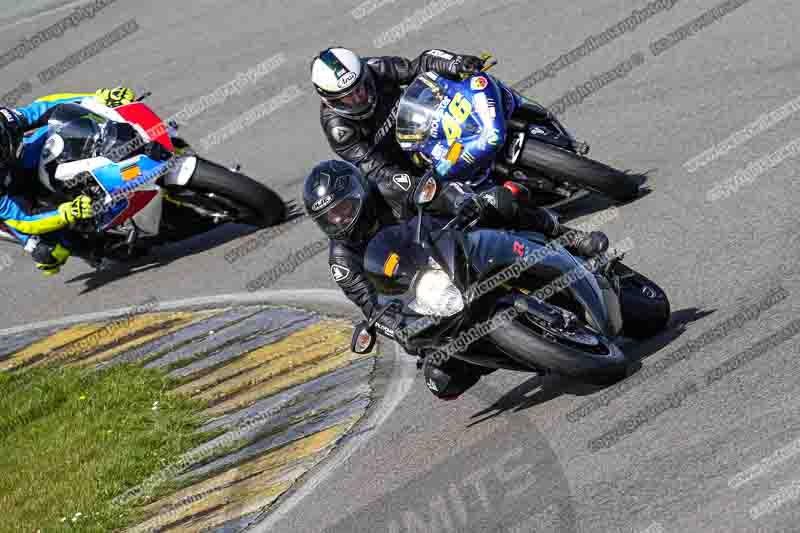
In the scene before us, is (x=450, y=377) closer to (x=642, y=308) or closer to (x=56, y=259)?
(x=642, y=308)

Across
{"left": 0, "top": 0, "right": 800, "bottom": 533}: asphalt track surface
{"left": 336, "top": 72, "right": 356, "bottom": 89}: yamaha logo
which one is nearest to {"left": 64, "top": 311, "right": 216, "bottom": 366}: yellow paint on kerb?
{"left": 0, "top": 0, "right": 800, "bottom": 533}: asphalt track surface

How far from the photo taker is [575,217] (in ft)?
31.0

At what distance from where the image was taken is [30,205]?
11.3m

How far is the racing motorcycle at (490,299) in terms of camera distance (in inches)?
243

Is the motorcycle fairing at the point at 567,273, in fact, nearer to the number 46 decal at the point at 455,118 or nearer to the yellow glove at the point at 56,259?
the number 46 decal at the point at 455,118

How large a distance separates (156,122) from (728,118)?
5.35 m

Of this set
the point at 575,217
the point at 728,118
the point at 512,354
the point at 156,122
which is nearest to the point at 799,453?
the point at 512,354

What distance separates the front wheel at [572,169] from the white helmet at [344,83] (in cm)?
142

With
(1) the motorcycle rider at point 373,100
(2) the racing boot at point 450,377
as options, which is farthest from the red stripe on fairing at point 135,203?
(2) the racing boot at point 450,377

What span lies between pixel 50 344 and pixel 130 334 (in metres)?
0.90

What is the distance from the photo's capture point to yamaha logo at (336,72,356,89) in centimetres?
936

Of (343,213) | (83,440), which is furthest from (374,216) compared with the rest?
(83,440)

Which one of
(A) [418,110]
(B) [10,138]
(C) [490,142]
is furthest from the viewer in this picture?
(B) [10,138]

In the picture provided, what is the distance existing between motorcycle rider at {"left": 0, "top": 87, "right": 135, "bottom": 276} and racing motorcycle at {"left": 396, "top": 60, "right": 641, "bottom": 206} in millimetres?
3630
